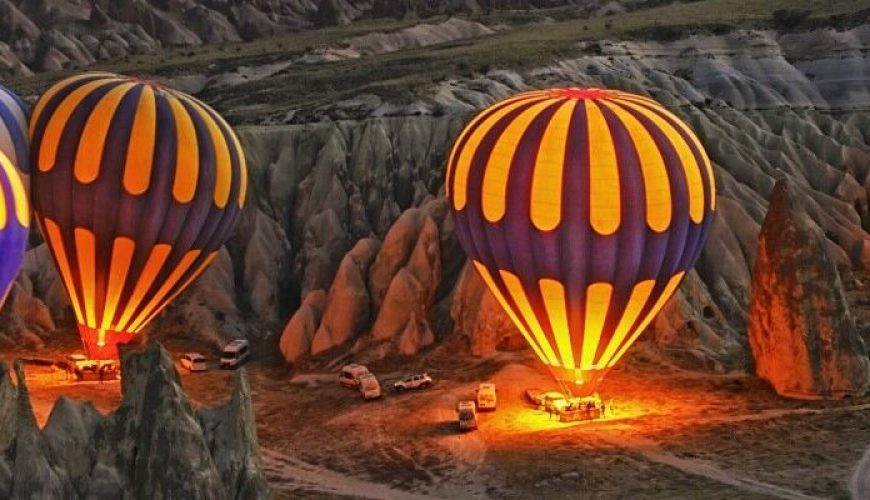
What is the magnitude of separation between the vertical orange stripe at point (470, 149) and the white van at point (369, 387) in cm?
513

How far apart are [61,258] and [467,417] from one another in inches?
492

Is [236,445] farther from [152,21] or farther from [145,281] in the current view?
[152,21]

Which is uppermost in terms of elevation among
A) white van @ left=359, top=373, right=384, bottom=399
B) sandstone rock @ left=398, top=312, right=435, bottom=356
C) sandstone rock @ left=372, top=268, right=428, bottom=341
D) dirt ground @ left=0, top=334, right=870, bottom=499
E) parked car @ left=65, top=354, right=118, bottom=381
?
sandstone rock @ left=372, top=268, right=428, bottom=341

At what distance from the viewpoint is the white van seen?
93.1ft

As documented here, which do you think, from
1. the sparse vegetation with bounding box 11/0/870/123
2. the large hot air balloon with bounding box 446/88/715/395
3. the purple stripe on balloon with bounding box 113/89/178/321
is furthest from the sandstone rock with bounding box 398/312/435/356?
the sparse vegetation with bounding box 11/0/870/123

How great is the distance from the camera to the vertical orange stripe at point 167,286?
3019 cm

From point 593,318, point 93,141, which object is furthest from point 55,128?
point 593,318

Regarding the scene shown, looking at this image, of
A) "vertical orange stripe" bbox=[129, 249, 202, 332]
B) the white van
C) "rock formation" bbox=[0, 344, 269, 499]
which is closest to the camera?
"rock formation" bbox=[0, 344, 269, 499]

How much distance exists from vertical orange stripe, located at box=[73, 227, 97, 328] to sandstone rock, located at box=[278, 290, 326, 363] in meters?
5.72

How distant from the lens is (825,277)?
87.7ft

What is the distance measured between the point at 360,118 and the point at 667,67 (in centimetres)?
1964

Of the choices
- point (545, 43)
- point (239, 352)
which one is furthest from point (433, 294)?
point (545, 43)

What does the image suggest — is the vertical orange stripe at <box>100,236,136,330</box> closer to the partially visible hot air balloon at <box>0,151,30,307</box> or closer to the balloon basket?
the balloon basket

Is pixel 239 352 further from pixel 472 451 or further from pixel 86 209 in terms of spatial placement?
pixel 472 451
